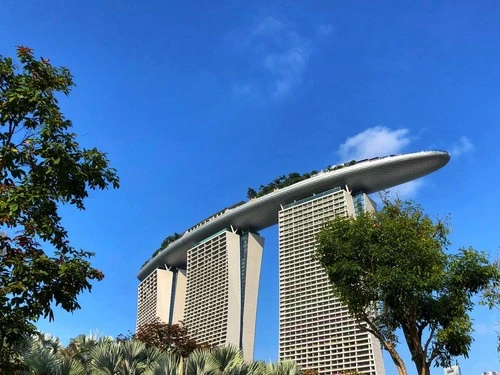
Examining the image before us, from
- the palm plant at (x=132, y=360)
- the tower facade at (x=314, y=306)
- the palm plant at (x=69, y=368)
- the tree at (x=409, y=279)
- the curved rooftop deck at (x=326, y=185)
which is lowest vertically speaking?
the palm plant at (x=69, y=368)

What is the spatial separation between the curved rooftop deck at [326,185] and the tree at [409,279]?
62956 mm

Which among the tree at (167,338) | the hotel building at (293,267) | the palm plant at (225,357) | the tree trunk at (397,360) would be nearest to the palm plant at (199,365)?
the palm plant at (225,357)

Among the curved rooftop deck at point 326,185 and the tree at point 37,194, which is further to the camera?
the curved rooftop deck at point 326,185

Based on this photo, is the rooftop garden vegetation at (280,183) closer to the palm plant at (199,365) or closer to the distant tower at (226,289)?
the distant tower at (226,289)

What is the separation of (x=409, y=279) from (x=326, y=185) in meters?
72.4

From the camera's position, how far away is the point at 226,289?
104m

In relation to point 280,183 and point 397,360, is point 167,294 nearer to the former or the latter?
point 280,183

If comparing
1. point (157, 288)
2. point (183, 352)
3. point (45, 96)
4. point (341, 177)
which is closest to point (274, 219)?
point (341, 177)

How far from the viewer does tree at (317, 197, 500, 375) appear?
19359 millimetres

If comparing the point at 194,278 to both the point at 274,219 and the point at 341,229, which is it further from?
the point at 341,229

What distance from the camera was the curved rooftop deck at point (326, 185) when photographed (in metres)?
82.0

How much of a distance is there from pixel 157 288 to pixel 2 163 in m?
130

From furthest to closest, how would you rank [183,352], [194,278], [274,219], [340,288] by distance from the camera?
[194,278] < [274,219] < [183,352] < [340,288]

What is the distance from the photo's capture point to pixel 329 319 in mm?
81438
